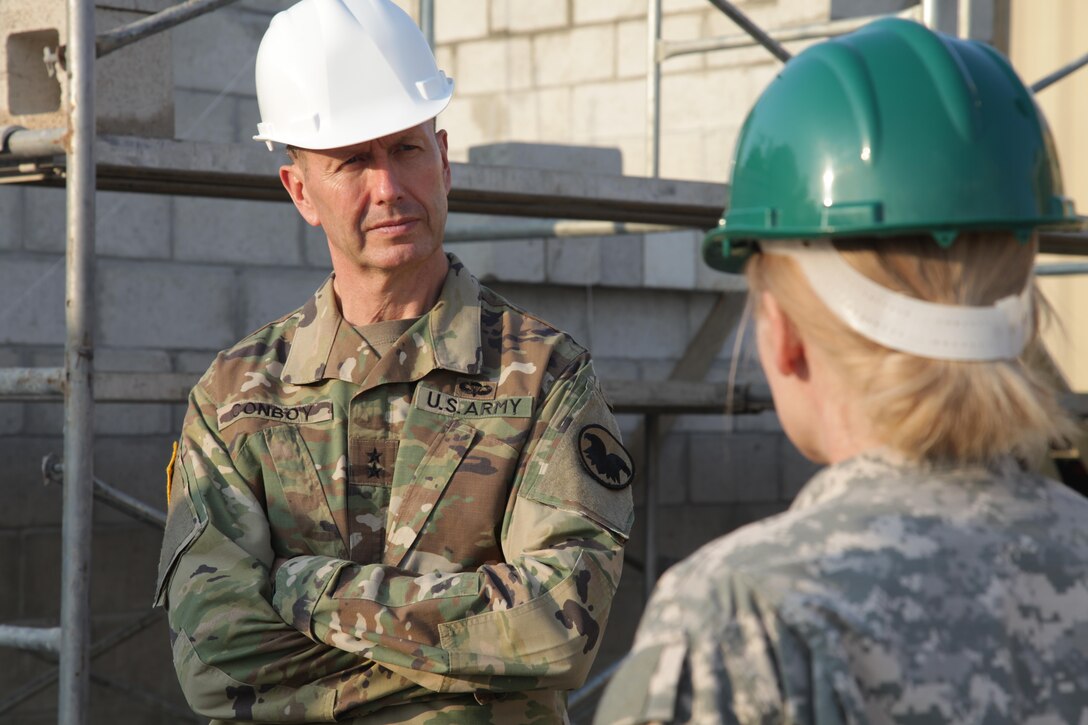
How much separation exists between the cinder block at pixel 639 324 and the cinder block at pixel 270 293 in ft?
3.96

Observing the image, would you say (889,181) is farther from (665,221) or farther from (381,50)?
(665,221)

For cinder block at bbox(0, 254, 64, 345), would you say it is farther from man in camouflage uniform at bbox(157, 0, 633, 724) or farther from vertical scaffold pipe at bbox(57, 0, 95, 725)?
man in camouflage uniform at bbox(157, 0, 633, 724)

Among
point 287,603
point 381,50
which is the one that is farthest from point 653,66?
point 287,603

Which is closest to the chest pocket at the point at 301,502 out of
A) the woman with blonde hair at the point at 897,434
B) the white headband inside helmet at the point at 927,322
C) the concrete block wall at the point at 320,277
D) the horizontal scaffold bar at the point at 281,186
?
the horizontal scaffold bar at the point at 281,186

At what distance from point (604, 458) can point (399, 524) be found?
0.32m

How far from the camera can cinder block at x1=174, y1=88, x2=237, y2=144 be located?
4949 mm

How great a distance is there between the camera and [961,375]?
3.55 ft

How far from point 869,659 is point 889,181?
365 mm

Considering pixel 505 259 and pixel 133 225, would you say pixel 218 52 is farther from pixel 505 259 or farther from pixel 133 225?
pixel 505 259

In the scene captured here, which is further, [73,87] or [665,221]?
[665,221]

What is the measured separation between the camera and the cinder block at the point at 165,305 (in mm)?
4770

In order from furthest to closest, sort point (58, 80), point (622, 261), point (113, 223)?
point (622, 261) → point (113, 223) → point (58, 80)

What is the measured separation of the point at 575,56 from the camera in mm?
5992

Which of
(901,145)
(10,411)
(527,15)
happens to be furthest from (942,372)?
(527,15)
